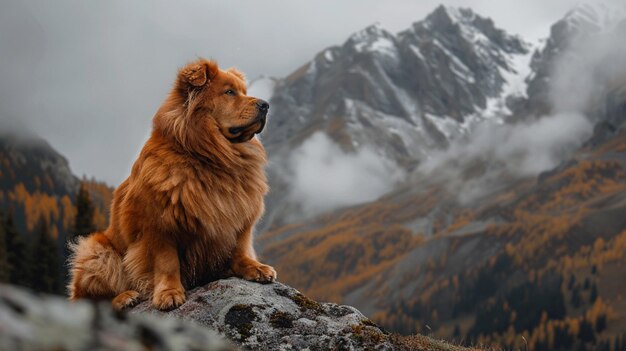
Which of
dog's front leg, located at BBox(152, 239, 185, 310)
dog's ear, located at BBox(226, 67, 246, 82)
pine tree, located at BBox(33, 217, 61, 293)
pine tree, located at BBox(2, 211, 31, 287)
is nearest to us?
dog's front leg, located at BBox(152, 239, 185, 310)

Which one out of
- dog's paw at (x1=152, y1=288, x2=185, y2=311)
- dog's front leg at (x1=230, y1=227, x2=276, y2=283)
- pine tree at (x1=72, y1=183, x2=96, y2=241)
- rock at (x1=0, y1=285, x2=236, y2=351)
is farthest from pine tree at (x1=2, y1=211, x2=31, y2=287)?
rock at (x1=0, y1=285, x2=236, y2=351)

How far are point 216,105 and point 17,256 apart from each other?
62553 mm

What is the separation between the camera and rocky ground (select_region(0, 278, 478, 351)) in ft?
6.15

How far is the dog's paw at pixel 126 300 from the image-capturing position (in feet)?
27.0

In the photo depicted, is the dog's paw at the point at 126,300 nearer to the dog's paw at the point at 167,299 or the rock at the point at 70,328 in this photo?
the dog's paw at the point at 167,299

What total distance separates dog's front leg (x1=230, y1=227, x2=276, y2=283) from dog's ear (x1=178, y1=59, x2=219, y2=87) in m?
2.19

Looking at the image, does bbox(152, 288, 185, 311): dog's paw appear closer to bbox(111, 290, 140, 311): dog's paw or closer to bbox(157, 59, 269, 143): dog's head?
bbox(111, 290, 140, 311): dog's paw

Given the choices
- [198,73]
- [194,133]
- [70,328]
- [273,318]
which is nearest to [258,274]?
[273,318]

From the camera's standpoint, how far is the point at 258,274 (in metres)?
8.70

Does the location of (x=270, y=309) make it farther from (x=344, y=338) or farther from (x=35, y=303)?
(x=35, y=303)

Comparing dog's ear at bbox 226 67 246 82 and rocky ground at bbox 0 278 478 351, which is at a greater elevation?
dog's ear at bbox 226 67 246 82

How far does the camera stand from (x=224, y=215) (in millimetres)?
8375

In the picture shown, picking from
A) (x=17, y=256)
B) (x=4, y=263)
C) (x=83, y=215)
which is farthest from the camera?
(x=17, y=256)

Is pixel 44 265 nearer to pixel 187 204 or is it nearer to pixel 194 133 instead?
pixel 194 133
